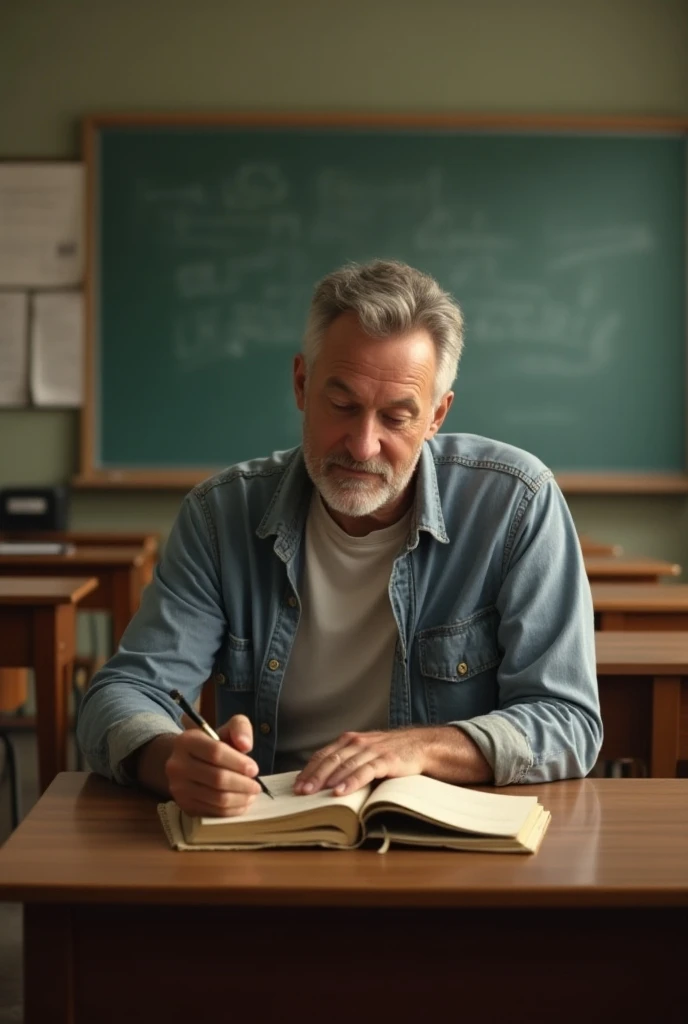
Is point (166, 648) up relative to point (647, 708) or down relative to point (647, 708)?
up

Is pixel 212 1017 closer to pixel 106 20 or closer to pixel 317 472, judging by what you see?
pixel 317 472

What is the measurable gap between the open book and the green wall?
431cm

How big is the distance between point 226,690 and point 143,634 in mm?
149

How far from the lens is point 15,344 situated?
5.13 meters

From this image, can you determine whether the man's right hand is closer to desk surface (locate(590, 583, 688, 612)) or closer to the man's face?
the man's face

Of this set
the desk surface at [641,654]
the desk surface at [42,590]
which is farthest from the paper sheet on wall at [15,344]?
the desk surface at [641,654]

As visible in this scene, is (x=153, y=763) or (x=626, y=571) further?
(x=626, y=571)

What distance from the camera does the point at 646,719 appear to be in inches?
85.2

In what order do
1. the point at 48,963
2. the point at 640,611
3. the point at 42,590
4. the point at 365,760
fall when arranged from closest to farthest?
the point at 48,963 < the point at 365,760 < the point at 640,611 < the point at 42,590

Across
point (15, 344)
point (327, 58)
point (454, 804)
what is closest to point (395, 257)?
point (327, 58)

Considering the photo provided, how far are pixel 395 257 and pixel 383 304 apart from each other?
3.52m

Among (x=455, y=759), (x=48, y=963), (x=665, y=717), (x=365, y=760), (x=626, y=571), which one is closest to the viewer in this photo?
(x=48, y=963)

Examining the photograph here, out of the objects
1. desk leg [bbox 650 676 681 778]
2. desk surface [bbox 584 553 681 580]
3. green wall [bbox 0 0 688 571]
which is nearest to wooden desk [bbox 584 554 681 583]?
desk surface [bbox 584 553 681 580]

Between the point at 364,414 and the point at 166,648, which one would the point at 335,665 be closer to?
the point at 166,648
